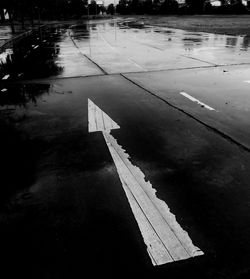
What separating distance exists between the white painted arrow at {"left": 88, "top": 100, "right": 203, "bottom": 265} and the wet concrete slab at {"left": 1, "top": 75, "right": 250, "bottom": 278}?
0.08 meters

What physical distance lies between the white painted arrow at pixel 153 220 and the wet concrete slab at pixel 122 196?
8 cm

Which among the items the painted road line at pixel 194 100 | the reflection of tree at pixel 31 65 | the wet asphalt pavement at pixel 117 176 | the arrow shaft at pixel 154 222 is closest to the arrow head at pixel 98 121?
the wet asphalt pavement at pixel 117 176

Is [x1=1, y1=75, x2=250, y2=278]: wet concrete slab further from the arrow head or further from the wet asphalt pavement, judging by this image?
the arrow head

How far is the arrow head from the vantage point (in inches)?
231

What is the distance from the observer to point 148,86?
8.98 m

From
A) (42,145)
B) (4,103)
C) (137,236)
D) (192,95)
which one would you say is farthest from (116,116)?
(137,236)

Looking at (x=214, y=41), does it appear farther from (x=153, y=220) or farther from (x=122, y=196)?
(x=153, y=220)

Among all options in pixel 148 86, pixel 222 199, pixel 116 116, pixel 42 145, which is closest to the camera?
pixel 222 199

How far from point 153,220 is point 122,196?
58cm

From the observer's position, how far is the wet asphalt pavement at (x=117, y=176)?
2762 mm

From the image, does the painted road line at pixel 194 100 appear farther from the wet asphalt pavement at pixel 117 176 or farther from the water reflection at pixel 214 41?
the water reflection at pixel 214 41

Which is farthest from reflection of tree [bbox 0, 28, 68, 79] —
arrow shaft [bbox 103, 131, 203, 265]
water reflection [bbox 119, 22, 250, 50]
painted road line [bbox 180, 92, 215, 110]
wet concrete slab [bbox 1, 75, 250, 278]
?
arrow shaft [bbox 103, 131, 203, 265]

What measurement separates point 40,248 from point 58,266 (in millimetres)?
319

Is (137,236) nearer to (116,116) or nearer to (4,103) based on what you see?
(116,116)
